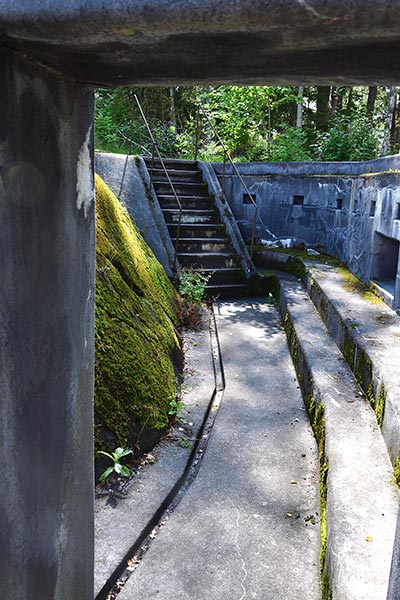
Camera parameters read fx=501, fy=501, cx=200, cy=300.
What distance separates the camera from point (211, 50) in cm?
116

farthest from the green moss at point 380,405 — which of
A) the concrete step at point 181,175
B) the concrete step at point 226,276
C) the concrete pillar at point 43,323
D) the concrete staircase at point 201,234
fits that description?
the concrete step at point 181,175

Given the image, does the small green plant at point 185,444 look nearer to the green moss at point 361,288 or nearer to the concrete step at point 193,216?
the green moss at point 361,288

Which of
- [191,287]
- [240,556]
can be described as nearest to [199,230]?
[191,287]

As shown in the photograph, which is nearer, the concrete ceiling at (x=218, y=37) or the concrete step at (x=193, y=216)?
the concrete ceiling at (x=218, y=37)

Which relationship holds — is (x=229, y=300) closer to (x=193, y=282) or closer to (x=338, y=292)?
(x=193, y=282)

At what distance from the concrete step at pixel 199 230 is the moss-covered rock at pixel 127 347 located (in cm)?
281

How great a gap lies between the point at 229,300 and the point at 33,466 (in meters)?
6.36

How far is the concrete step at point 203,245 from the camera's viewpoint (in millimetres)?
8180

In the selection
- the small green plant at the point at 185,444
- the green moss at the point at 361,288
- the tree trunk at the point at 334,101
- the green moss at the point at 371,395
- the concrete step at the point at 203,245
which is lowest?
the small green plant at the point at 185,444

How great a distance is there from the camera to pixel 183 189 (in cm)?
938

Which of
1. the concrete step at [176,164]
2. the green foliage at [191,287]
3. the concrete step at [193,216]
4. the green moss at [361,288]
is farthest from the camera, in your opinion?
the concrete step at [176,164]

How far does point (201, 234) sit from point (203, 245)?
12.5 inches

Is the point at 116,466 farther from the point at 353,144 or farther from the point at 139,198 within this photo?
the point at 353,144

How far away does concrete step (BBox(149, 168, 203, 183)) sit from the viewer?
932cm
